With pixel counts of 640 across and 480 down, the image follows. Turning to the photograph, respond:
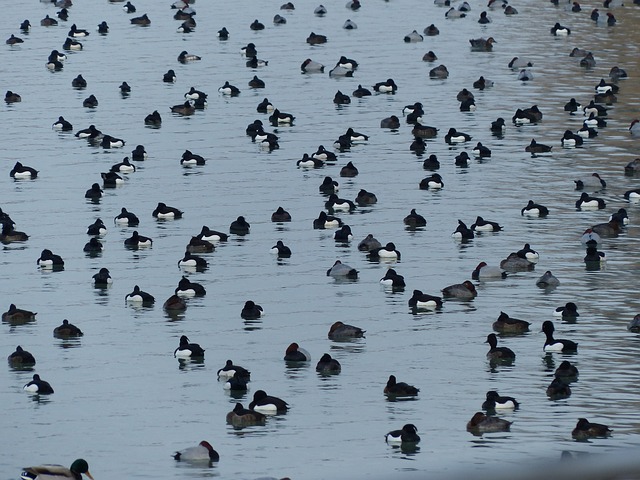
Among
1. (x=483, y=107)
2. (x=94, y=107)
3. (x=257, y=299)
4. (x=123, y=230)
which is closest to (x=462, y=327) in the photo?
(x=257, y=299)

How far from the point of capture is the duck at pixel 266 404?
31641 millimetres

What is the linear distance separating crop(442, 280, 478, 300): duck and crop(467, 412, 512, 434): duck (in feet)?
37.6

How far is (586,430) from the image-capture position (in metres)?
29.1

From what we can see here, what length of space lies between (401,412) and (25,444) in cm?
854

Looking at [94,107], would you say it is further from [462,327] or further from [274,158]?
[462,327]

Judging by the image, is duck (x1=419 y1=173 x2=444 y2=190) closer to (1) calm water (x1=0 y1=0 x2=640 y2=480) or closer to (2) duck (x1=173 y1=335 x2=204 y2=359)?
(1) calm water (x1=0 y1=0 x2=640 y2=480)

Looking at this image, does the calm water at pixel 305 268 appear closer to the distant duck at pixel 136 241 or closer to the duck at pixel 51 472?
the distant duck at pixel 136 241

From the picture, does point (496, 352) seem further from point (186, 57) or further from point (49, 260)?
point (186, 57)

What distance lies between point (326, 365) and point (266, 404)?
356 centimetres

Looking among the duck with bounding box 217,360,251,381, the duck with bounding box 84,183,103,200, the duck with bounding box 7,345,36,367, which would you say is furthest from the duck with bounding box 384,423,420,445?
the duck with bounding box 84,183,103,200

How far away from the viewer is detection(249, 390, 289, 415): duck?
31.6 meters

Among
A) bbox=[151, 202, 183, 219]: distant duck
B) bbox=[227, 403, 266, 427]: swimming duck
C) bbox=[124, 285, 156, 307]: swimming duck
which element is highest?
bbox=[151, 202, 183, 219]: distant duck

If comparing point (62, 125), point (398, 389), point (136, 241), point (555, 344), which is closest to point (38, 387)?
point (398, 389)

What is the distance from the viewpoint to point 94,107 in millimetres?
74812
